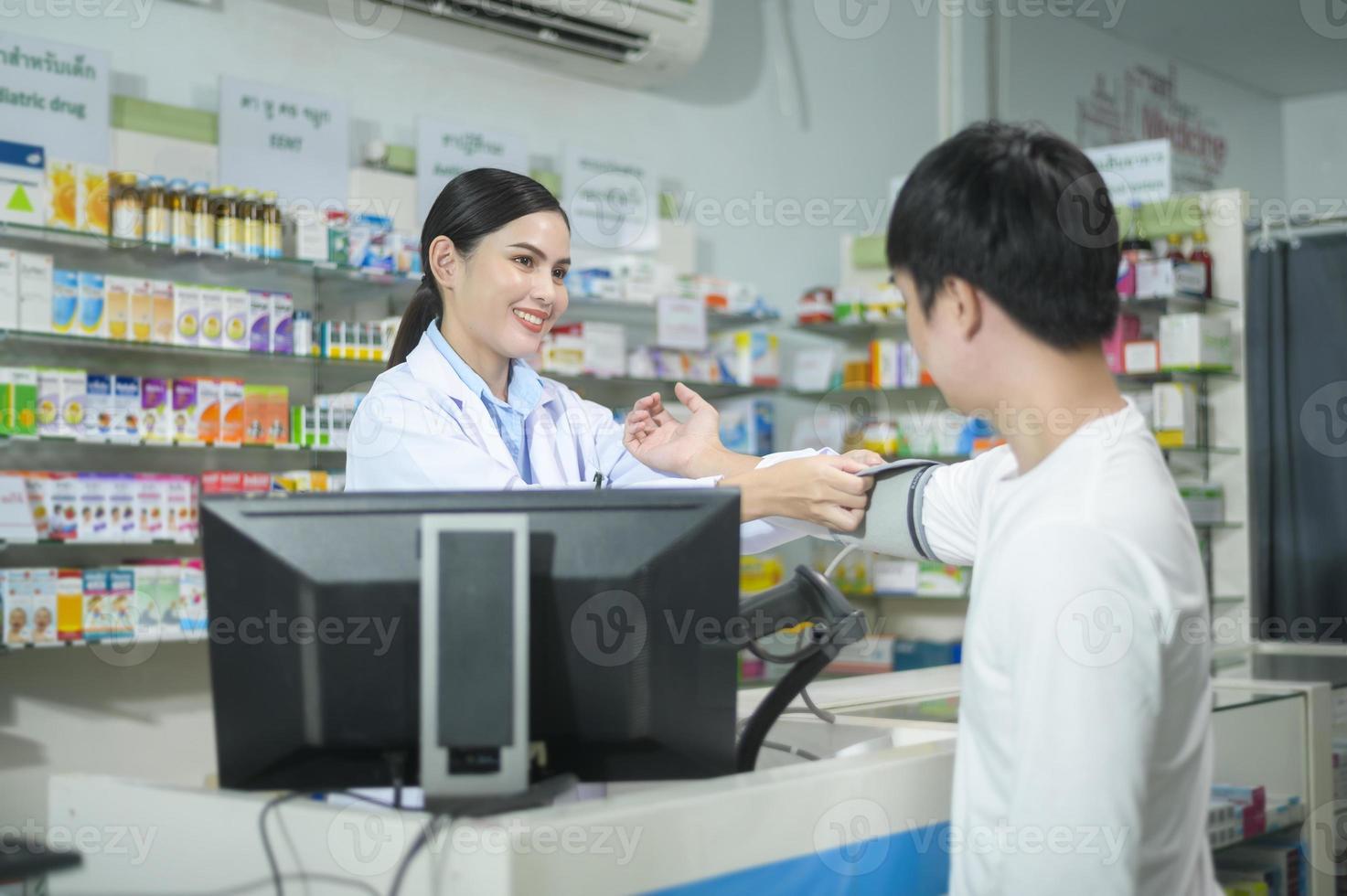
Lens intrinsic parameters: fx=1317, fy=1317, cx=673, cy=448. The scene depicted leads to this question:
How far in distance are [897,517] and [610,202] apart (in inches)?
155

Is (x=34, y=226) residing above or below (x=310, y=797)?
above

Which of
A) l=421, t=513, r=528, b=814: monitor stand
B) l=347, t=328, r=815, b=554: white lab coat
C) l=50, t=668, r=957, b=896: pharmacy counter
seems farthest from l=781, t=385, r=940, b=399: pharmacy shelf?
l=421, t=513, r=528, b=814: monitor stand

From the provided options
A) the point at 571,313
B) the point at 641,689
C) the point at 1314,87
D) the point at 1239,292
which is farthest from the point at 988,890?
the point at 1314,87

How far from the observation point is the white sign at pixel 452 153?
501cm

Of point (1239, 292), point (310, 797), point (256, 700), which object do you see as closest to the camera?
point (256, 700)

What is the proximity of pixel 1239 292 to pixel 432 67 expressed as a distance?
3.27 metres

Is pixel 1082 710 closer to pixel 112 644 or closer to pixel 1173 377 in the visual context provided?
pixel 112 644

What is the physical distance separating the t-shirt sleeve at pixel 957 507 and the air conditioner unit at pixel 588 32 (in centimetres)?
367

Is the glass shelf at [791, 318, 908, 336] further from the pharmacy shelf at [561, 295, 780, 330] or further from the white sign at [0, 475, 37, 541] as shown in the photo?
the white sign at [0, 475, 37, 541]

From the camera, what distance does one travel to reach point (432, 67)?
5.20 m

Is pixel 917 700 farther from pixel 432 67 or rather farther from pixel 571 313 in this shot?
pixel 432 67

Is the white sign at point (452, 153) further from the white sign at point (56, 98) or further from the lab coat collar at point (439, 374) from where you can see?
the lab coat collar at point (439, 374)

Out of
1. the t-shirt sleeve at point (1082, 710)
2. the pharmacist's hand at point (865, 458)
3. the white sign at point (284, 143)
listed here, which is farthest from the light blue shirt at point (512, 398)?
the white sign at point (284, 143)

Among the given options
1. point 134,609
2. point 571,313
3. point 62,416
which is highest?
point 571,313
